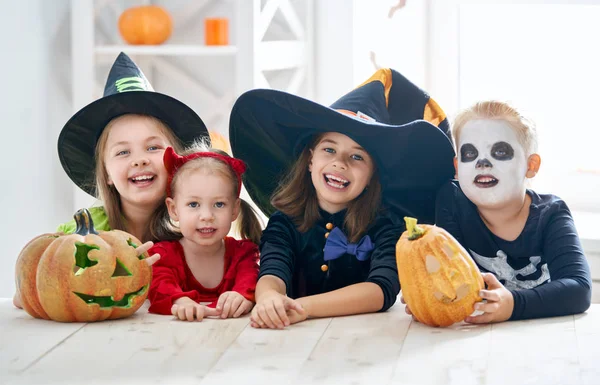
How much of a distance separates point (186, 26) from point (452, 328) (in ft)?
7.00

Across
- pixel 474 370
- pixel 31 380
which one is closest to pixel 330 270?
pixel 474 370

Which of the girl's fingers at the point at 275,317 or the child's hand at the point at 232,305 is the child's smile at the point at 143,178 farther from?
the girl's fingers at the point at 275,317

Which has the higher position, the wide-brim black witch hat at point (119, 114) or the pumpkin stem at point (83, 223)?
the wide-brim black witch hat at point (119, 114)

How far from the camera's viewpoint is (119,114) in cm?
207

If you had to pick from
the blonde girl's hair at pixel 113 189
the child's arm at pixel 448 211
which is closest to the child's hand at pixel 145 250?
the blonde girl's hair at pixel 113 189

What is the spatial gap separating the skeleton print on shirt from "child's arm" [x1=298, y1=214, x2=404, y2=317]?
0.22 metres

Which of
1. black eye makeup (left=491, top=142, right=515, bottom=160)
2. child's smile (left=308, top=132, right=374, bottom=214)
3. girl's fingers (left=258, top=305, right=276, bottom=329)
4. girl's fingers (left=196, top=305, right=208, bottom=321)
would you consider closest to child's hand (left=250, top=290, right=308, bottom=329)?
girl's fingers (left=258, top=305, right=276, bottom=329)

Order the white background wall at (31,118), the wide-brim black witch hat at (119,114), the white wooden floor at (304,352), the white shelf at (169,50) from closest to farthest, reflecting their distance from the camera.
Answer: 1. the white wooden floor at (304,352)
2. the wide-brim black witch hat at (119,114)
3. the white background wall at (31,118)
4. the white shelf at (169,50)

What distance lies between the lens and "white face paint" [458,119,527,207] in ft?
5.86

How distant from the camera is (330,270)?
1.92 meters

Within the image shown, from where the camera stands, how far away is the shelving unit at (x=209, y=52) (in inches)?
119

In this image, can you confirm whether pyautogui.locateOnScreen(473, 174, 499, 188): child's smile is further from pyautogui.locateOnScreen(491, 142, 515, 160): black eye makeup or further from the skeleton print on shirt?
the skeleton print on shirt

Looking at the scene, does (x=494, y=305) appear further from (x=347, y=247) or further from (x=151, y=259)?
(x=151, y=259)

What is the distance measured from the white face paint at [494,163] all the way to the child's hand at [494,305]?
0.74ft
